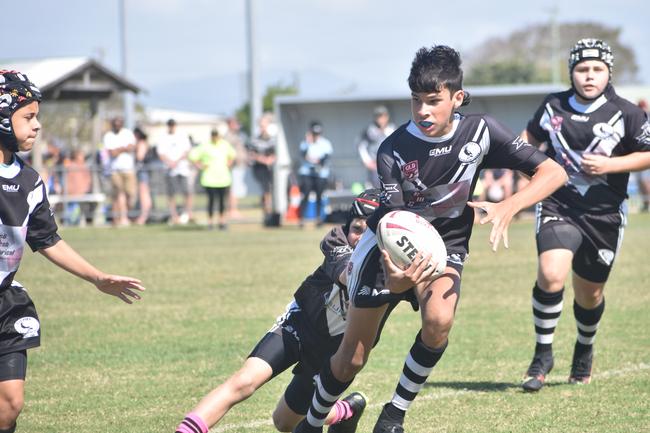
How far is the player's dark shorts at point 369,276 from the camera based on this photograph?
518 cm

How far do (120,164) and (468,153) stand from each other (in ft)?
56.6

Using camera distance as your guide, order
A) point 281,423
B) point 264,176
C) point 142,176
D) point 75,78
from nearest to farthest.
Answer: point 281,423 → point 142,176 → point 264,176 → point 75,78

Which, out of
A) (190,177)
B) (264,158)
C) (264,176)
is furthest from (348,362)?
(264,176)

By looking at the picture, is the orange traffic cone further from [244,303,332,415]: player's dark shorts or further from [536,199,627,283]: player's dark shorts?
[244,303,332,415]: player's dark shorts

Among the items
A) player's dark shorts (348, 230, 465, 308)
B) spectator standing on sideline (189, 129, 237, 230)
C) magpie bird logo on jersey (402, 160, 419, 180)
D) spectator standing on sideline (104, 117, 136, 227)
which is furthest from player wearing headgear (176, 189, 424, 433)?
spectator standing on sideline (104, 117, 136, 227)

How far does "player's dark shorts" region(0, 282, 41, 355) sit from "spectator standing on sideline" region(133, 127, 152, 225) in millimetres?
17623

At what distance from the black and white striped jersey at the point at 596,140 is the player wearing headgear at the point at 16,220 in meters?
3.29

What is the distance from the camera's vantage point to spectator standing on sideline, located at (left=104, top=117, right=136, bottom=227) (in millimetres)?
21891

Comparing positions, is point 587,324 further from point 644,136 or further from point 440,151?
point 440,151

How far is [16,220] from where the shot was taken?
522 cm

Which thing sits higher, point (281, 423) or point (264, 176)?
point (281, 423)

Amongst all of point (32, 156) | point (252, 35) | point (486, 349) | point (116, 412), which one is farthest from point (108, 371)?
point (252, 35)

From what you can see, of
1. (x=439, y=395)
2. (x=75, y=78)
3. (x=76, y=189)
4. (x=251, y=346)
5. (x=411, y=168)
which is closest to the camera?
(x=411, y=168)

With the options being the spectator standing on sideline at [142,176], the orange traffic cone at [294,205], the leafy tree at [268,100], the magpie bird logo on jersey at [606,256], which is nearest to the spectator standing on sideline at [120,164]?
the spectator standing on sideline at [142,176]
